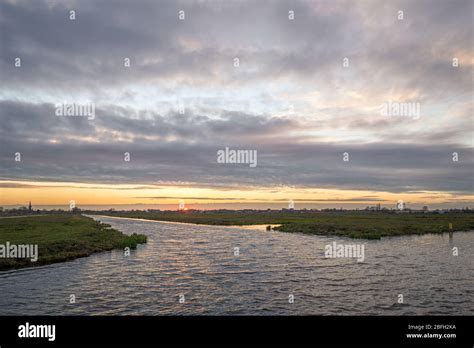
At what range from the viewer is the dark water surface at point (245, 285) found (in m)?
21.4

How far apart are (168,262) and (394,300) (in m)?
24.1

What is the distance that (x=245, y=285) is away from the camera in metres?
27.6

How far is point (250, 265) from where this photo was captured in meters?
36.2

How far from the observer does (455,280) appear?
29.0 meters

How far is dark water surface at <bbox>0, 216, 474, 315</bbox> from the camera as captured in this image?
70.3 feet

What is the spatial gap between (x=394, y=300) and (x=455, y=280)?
32.1 ft
